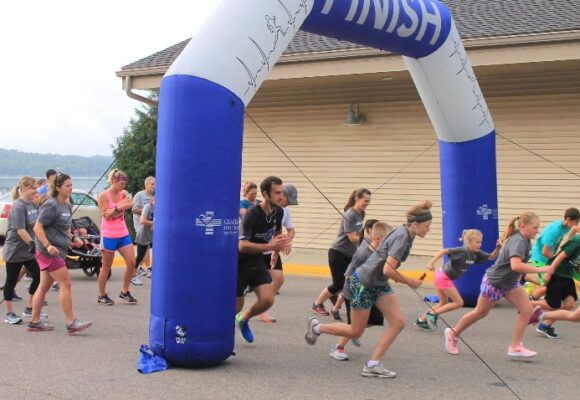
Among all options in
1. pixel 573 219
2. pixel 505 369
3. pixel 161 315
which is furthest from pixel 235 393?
pixel 573 219

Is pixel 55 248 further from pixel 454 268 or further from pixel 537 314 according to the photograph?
pixel 537 314

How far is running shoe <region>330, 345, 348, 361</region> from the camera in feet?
23.2

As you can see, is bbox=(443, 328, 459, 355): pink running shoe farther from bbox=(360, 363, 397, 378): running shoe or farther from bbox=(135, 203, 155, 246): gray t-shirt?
bbox=(135, 203, 155, 246): gray t-shirt

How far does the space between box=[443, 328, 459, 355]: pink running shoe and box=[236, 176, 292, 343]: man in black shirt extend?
1.79 m

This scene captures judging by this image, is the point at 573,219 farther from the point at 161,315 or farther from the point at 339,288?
the point at 161,315

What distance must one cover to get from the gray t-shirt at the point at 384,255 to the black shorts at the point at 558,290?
8.74ft

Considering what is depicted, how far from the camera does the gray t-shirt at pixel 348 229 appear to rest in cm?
874

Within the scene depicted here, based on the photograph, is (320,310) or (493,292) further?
(320,310)

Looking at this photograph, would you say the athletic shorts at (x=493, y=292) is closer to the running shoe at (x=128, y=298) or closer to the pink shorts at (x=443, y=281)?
the pink shorts at (x=443, y=281)

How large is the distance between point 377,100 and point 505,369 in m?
9.54

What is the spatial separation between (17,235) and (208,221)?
11.6 ft

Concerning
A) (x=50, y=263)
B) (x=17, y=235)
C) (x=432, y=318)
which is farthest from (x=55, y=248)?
(x=432, y=318)

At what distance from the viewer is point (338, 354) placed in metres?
7.07

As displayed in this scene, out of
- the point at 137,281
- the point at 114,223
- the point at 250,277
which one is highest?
the point at 114,223
